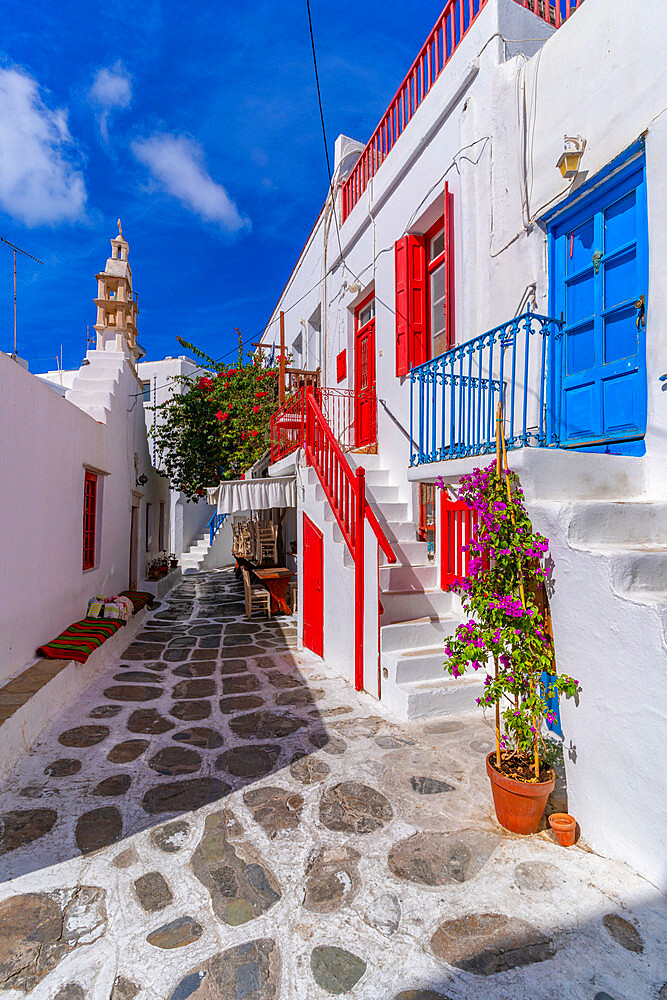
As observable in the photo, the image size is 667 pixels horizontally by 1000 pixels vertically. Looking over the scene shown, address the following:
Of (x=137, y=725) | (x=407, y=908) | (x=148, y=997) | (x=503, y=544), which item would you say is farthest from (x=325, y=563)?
(x=148, y=997)

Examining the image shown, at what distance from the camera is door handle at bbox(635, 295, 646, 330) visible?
373cm

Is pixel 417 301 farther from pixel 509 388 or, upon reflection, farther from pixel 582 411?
pixel 582 411

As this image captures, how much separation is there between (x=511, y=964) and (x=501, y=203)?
5.86 meters

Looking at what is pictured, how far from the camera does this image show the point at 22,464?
15.7 ft

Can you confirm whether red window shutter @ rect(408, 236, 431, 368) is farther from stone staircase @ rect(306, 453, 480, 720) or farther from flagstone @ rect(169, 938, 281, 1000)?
flagstone @ rect(169, 938, 281, 1000)

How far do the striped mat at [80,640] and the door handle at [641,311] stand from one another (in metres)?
5.80

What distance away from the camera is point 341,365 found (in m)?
9.84

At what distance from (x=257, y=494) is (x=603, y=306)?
587 cm

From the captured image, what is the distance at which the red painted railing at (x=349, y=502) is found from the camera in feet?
17.4

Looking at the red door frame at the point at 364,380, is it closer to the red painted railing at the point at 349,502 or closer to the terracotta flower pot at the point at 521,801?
the red painted railing at the point at 349,502

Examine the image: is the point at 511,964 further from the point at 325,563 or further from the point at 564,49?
the point at 564,49

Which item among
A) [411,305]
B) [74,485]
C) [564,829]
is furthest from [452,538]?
[74,485]

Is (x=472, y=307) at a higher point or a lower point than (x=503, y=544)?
higher

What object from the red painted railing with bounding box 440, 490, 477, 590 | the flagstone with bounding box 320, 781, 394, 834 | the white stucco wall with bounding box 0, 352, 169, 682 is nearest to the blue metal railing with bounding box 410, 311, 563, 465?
the red painted railing with bounding box 440, 490, 477, 590
